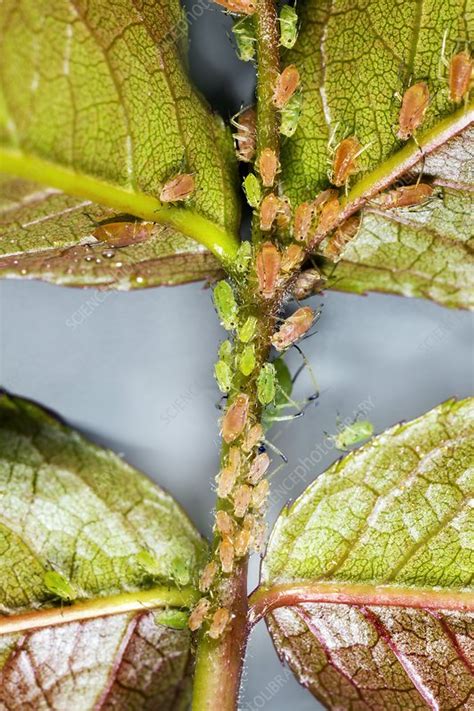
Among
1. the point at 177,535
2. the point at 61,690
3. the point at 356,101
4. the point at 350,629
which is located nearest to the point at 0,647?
the point at 61,690

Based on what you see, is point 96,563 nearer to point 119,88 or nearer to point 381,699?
point 381,699

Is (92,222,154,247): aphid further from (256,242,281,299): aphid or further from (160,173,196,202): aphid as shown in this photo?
(256,242,281,299): aphid

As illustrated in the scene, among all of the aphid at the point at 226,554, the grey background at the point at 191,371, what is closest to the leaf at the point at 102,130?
the grey background at the point at 191,371

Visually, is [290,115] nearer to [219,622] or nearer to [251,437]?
[251,437]

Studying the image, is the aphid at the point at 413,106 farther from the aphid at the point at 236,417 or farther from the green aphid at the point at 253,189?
the aphid at the point at 236,417

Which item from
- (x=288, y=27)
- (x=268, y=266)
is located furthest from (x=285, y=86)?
(x=268, y=266)

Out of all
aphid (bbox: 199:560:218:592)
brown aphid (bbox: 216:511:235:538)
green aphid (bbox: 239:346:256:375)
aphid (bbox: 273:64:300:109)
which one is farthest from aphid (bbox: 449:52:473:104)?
aphid (bbox: 199:560:218:592)
